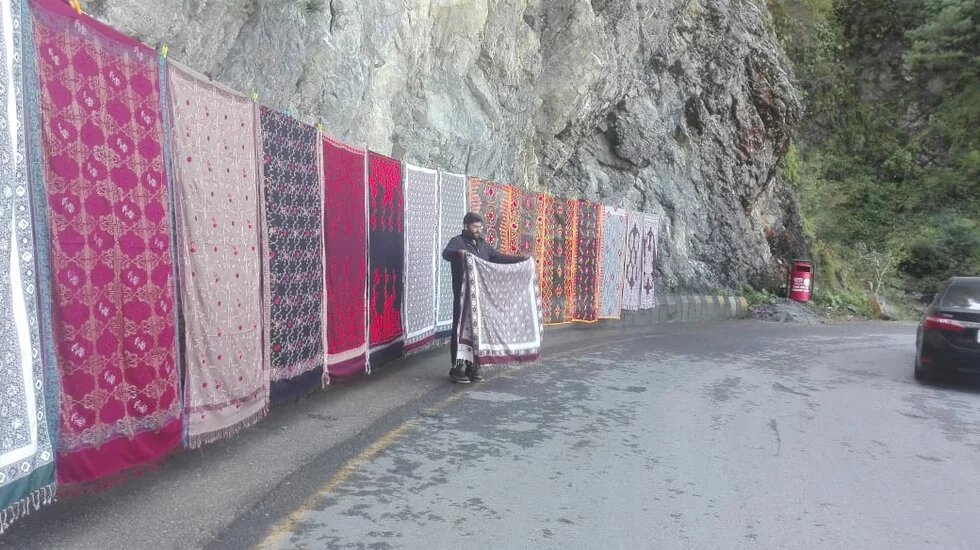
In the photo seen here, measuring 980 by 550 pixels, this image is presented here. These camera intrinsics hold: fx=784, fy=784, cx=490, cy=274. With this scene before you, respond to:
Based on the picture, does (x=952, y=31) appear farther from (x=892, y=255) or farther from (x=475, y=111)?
(x=475, y=111)

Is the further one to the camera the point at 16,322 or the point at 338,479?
the point at 338,479

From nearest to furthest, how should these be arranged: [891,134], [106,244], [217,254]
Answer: [106,244] < [217,254] < [891,134]

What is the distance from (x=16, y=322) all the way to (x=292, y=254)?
288cm

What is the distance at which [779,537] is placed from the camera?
13.8 feet

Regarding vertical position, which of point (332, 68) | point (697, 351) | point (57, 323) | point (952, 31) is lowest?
point (697, 351)

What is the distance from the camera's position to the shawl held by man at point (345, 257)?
6.90 m

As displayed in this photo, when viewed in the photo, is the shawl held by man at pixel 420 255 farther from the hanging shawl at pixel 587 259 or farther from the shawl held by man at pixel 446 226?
the hanging shawl at pixel 587 259

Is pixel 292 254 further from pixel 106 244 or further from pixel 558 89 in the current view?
pixel 558 89

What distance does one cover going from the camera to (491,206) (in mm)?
11094

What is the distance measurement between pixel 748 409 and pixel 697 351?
437 cm

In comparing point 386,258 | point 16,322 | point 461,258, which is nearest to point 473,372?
point 461,258

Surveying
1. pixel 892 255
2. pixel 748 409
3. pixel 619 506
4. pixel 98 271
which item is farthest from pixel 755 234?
pixel 98 271

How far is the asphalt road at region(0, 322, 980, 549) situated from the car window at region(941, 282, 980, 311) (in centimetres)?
128

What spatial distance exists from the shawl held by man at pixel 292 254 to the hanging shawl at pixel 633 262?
9665mm
